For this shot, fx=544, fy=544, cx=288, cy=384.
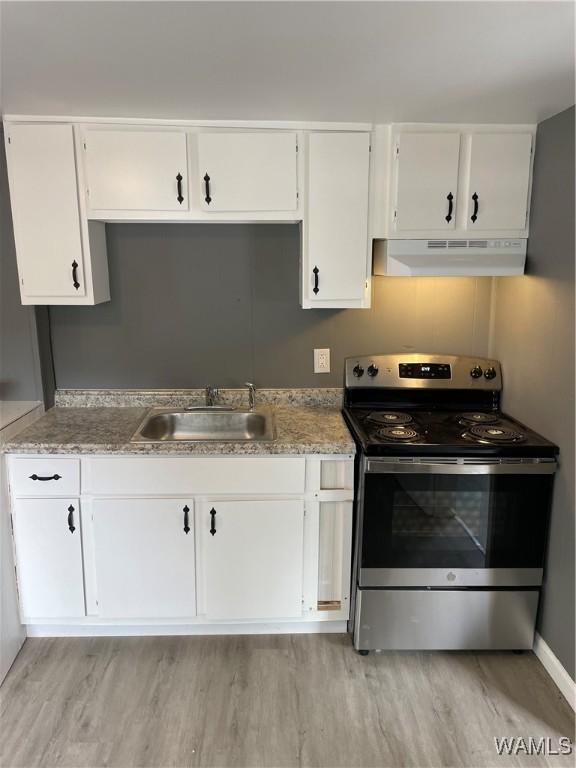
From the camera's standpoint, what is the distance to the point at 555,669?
218 cm

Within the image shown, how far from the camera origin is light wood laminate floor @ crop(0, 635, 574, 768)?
6.12 feet

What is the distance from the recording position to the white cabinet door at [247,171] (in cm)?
230

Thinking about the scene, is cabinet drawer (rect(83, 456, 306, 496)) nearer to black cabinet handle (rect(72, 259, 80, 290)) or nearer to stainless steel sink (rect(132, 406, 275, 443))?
stainless steel sink (rect(132, 406, 275, 443))

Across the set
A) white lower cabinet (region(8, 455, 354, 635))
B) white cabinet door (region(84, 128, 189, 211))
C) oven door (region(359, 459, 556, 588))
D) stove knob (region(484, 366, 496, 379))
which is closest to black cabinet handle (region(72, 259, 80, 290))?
white cabinet door (region(84, 128, 189, 211))

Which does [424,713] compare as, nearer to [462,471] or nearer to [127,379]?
[462,471]

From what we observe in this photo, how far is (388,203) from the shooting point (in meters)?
2.40

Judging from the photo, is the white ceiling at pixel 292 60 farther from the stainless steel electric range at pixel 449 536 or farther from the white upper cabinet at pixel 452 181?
the stainless steel electric range at pixel 449 536

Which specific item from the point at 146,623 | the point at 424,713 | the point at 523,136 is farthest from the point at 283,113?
the point at 424,713

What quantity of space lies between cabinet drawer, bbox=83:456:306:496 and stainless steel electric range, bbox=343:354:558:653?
34 cm

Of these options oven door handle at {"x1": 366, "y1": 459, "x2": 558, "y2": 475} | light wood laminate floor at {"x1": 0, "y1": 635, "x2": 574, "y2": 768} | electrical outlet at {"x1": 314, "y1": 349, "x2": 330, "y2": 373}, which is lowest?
light wood laminate floor at {"x1": 0, "y1": 635, "x2": 574, "y2": 768}

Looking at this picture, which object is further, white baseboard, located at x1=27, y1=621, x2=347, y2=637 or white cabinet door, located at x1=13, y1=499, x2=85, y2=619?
white baseboard, located at x1=27, y1=621, x2=347, y2=637

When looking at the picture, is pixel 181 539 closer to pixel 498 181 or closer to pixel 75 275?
pixel 75 275

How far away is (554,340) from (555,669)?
1315 millimetres

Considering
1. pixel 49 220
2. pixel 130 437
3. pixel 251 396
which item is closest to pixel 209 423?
pixel 251 396
